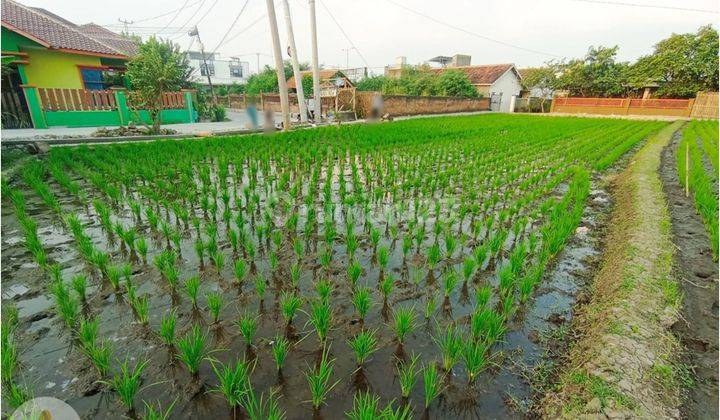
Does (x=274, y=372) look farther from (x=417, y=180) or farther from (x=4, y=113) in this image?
(x=4, y=113)

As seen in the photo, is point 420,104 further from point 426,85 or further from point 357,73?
point 357,73

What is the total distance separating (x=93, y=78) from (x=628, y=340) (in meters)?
17.7

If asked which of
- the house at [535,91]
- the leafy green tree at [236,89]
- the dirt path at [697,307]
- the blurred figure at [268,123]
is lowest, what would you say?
the dirt path at [697,307]

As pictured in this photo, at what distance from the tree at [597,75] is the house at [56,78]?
28588 mm

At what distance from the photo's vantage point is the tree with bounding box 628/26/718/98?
840 inches

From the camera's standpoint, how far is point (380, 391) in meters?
1.95

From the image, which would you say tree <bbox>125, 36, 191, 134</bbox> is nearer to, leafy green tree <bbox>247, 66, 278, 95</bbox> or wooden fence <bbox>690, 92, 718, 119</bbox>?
leafy green tree <bbox>247, 66, 278, 95</bbox>

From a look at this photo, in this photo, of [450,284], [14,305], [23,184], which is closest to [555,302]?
[450,284]

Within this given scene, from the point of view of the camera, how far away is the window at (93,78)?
12891 millimetres

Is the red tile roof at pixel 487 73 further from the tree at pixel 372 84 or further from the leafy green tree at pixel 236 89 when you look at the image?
the leafy green tree at pixel 236 89

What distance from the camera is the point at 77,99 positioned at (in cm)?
1152

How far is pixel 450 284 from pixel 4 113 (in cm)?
1543

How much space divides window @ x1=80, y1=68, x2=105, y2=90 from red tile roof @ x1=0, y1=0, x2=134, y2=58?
2.95 ft

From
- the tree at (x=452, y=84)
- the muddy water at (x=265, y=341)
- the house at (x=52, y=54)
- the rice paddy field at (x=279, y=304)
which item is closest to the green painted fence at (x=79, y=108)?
the house at (x=52, y=54)
